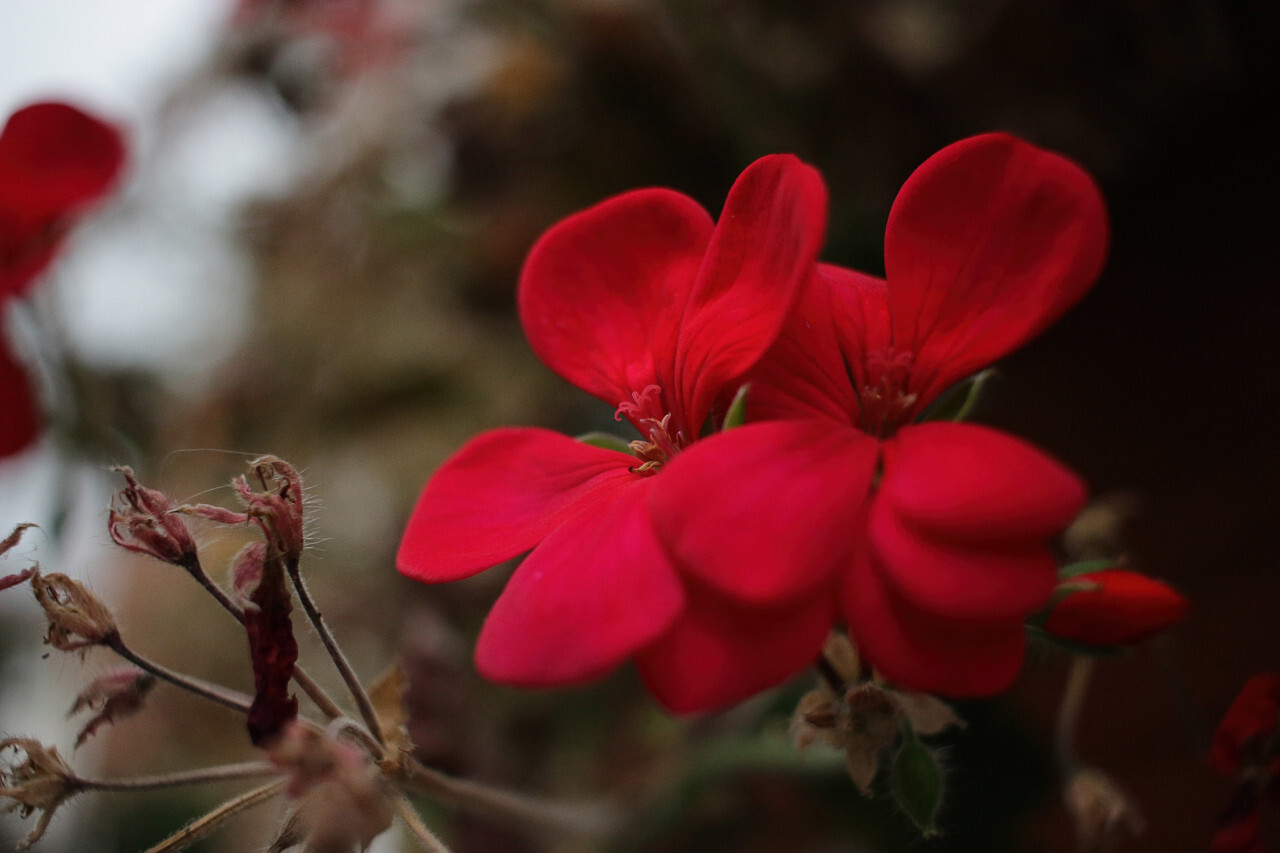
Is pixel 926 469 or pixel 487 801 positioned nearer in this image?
pixel 926 469

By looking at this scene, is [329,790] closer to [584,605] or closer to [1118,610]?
[584,605]

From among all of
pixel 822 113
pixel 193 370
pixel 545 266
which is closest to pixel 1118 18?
pixel 822 113

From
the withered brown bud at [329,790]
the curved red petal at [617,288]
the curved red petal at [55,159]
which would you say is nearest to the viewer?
the withered brown bud at [329,790]

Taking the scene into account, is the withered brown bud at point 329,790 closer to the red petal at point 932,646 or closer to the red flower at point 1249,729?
the red petal at point 932,646

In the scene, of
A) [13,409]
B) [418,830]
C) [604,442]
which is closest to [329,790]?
[418,830]

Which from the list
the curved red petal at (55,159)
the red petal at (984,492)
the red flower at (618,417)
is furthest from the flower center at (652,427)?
the curved red petal at (55,159)

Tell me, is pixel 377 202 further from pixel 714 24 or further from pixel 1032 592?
pixel 1032 592
